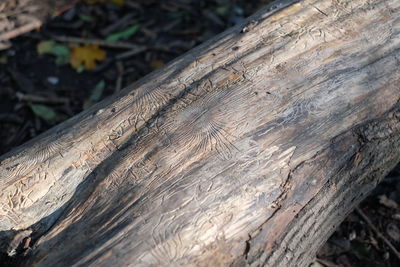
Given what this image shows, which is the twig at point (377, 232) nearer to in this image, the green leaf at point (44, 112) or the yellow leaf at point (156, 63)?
the yellow leaf at point (156, 63)

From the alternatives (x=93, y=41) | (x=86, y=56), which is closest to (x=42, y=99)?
(x=86, y=56)

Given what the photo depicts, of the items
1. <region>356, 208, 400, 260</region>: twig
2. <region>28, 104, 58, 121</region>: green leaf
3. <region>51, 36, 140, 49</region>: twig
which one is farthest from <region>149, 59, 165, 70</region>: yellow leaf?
<region>356, 208, 400, 260</region>: twig

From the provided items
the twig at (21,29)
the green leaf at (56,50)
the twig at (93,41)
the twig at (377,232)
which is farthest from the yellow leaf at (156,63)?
the twig at (377,232)

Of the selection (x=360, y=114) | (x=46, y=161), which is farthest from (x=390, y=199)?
(x=46, y=161)

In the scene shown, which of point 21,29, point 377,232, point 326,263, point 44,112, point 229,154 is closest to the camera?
point 229,154

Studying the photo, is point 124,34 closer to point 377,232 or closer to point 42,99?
point 42,99

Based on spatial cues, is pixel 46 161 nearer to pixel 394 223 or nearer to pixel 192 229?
pixel 192 229
